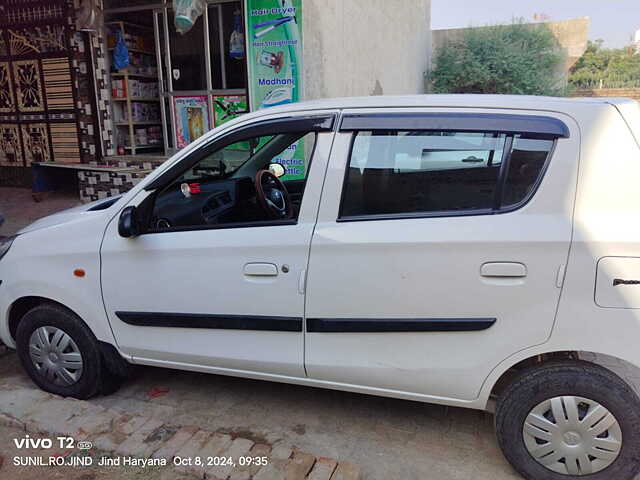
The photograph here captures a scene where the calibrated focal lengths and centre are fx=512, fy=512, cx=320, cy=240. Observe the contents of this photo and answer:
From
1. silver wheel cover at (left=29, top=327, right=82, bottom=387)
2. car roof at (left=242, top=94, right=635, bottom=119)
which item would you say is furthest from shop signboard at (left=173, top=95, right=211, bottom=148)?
car roof at (left=242, top=94, right=635, bottom=119)

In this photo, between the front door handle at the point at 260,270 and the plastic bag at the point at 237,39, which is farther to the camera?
the plastic bag at the point at 237,39

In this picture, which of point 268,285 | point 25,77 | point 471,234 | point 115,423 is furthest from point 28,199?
point 471,234

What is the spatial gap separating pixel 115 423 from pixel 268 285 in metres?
1.26

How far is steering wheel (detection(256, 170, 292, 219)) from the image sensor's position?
2.89m

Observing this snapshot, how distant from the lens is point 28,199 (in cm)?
836

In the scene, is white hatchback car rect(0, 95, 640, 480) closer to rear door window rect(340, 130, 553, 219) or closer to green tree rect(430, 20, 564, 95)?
rear door window rect(340, 130, 553, 219)

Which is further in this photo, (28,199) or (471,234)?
(28,199)

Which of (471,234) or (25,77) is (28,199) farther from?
(471,234)

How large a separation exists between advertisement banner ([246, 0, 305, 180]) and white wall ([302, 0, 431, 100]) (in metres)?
0.13

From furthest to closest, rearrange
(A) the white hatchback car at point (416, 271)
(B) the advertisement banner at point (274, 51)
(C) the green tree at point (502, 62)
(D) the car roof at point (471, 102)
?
(C) the green tree at point (502, 62)
(B) the advertisement banner at point (274, 51)
(D) the car roof at point (471, 102)
(A) the white hatchback car at point (416, 271)

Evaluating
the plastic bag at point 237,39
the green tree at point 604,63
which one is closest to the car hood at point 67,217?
the plastic bag at point 237,39

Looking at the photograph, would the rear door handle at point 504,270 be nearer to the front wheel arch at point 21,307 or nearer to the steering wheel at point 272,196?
the steering wheel at point 272,196

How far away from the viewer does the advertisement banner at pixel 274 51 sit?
7.02m

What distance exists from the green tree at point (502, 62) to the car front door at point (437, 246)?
15186mm
